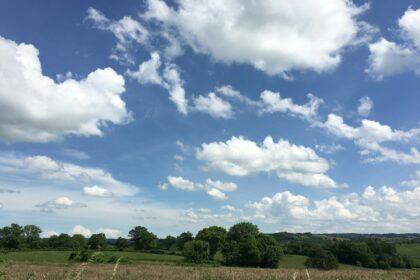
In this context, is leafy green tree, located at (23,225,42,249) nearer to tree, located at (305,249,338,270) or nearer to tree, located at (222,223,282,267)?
tree, located at (222,223,282,267)

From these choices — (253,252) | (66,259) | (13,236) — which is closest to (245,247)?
(253,252)

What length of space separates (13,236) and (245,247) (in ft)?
289

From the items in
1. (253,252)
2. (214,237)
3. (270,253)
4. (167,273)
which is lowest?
(167,273)

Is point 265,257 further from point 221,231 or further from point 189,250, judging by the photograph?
point 221,231

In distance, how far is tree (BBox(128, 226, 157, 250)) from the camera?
145 metres

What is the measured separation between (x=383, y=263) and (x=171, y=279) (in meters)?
93.3

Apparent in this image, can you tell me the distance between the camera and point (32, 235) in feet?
496

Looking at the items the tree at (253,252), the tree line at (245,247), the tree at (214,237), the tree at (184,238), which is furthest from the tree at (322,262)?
the tree at (184,238)

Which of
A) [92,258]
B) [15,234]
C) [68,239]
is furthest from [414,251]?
[92,258]

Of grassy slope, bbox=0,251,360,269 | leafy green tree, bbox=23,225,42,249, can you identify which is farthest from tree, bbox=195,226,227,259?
leafy green tree, bbox=23,225,42,249

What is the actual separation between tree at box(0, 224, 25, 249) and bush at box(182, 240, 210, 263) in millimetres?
75738

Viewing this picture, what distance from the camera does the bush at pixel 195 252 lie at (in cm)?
8731

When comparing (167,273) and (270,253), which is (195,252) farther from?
(167,273)

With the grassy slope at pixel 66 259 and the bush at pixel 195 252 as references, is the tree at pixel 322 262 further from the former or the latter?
the bush at pixel 195 252
